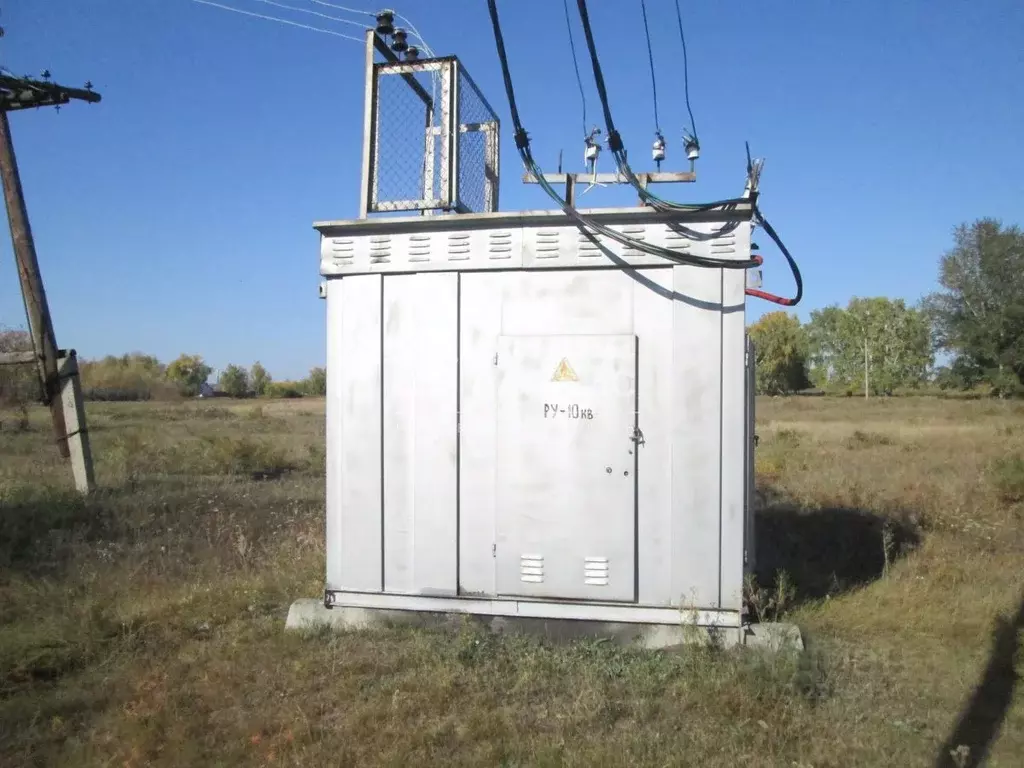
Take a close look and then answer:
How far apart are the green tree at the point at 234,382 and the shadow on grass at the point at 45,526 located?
267ft

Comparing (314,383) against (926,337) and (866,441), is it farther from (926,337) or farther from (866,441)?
(866,441)

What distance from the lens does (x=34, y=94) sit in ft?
34.6

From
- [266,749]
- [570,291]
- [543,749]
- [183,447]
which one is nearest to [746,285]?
[570,291]

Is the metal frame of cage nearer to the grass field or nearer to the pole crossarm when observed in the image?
the grass field

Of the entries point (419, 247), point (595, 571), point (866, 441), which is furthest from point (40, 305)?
point (866, 441)

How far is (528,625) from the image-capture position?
16.4 feet

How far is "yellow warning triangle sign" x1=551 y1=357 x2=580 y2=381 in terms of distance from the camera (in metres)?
4.93

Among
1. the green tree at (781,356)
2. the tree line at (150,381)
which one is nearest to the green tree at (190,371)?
the tree line at (150,381)

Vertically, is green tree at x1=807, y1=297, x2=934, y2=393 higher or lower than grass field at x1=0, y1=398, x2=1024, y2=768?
higher

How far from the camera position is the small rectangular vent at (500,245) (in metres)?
5.07

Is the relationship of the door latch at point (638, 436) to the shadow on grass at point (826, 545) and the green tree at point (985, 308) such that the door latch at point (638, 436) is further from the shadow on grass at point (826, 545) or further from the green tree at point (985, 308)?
the green tree at point (985, 308)

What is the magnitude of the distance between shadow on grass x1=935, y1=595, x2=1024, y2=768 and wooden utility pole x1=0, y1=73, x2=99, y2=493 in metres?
10.1

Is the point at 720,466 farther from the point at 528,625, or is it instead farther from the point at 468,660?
the point at 468,660

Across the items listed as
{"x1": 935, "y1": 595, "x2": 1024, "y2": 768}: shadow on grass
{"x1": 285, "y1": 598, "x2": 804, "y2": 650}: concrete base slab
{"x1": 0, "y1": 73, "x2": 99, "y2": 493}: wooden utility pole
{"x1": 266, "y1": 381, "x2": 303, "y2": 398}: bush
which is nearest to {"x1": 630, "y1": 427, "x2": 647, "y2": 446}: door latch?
{"x1": 285, "y1": 598, "x2": 804, "y2": 650}: concrete base slab
